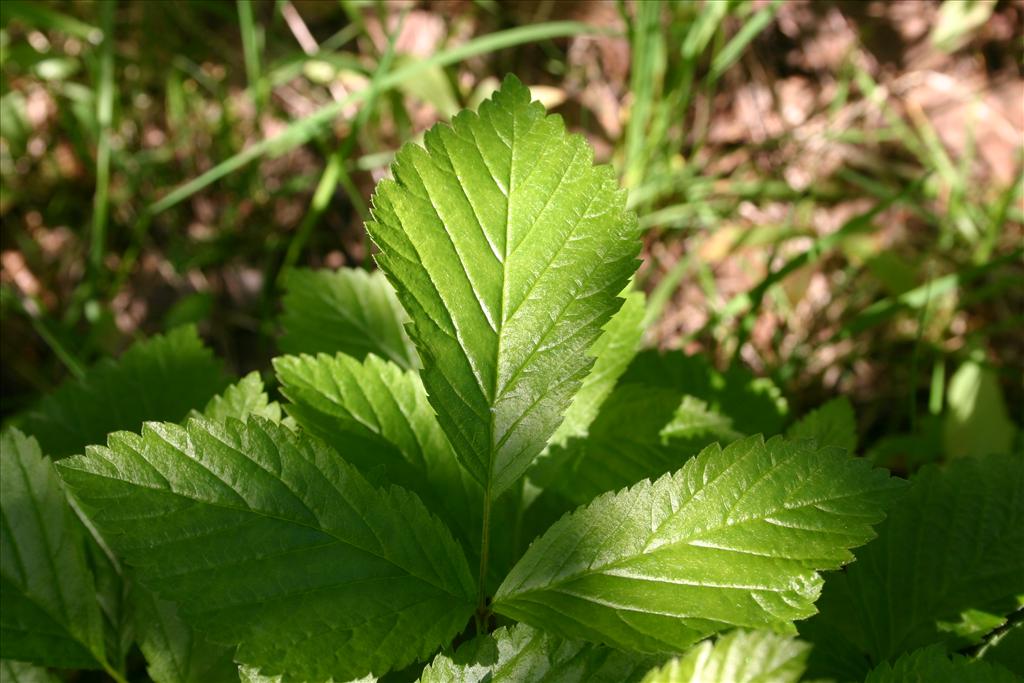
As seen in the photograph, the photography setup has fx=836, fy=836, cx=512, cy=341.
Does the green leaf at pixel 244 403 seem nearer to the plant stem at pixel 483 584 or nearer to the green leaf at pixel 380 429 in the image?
the green leaf at pixel 380 429

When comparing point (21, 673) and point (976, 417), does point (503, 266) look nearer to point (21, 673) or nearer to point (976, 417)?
point (21, 673)

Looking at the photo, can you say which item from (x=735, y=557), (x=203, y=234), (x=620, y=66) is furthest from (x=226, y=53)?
(x=735, y=557)

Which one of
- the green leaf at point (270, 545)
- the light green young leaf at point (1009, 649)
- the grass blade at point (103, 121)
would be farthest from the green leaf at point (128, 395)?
the light green young leaf at point (1009, 649)

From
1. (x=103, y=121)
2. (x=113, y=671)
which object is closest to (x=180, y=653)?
(x=113, y=671)

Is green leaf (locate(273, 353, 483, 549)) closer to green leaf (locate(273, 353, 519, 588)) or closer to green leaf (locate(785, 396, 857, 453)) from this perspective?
green leaf (locate(273, 353, 519, 588))

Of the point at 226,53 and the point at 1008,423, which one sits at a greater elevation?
the point at 226,53

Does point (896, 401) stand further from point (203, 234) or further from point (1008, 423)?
point (203, 234)
